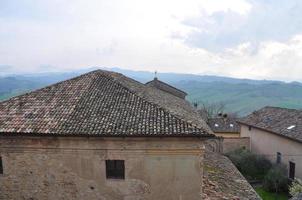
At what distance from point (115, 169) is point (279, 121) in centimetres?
2053

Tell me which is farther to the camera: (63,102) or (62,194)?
(63,102)

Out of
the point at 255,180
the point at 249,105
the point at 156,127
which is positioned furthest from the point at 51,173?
the point at 249,105

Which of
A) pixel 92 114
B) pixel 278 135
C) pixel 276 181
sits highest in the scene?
pixel 92 114

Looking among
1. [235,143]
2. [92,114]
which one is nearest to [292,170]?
[235,143]

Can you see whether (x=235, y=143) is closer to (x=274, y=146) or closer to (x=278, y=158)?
(x=274, y=146)

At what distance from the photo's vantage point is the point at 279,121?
29.7m

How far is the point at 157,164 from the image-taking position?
1310cm

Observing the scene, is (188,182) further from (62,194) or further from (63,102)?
(63,102)

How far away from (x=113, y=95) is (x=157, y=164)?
162 inches

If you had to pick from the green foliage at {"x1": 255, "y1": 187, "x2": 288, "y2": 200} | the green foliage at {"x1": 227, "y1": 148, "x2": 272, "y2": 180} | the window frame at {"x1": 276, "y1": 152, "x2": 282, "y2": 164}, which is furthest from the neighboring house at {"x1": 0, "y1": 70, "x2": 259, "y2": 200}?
the green foliage at {"x1": 227, "y1": 148, "x2": 272, "y2": 180}

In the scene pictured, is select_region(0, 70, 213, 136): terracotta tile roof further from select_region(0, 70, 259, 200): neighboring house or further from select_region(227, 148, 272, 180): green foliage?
select_region(227, 148, 272, 180): green foliage

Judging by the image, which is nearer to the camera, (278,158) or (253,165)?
(278,158)

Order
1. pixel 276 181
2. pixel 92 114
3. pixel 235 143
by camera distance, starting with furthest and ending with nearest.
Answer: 1. pixel 235 143
2. pixel 276 181
3. pixel 92 114

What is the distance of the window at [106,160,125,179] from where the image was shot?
525 inches
